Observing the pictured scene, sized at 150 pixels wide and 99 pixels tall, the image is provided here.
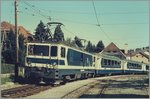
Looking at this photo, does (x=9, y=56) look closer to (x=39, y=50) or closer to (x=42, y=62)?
(x=39, y=50)

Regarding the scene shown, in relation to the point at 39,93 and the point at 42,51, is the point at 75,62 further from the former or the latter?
the point at 39,93

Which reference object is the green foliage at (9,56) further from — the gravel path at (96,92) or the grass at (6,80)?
the gravel path at (96,92)

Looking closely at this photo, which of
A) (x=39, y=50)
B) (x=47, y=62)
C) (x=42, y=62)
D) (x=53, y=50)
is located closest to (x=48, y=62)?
(x=47, y=62)

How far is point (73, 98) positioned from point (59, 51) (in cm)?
640

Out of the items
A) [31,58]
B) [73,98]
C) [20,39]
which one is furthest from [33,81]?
[20,39]

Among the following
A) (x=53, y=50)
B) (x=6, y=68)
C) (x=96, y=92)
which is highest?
(x=53, y=50)

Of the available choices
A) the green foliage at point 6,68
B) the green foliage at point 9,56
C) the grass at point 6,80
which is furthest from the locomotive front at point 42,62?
the green foliage at point 9,56

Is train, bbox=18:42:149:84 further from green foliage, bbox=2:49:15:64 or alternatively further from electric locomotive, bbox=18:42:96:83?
green foliage, bbox=2:49:15:64

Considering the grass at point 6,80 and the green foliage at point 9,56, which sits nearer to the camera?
the grass at point 6,80

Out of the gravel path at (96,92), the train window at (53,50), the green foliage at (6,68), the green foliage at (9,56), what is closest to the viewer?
the gravel path at (96,92)

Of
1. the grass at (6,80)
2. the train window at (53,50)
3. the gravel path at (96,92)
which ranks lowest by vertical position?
the gravel path at (96,92)

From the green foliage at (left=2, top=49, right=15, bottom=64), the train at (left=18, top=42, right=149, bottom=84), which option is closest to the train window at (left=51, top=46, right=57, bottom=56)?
the train at (left=18, top=42, right=149, bottom=84)

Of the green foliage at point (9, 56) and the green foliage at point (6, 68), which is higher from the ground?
the green foliage at point (9, 56)

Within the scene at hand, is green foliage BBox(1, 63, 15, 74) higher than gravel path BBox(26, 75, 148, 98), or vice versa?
green foliage BBox(1, 63, 15, 74)
